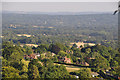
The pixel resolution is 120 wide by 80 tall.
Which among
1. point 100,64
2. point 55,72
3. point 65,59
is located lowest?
point 55,72

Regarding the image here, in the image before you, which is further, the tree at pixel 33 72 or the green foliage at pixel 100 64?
the green foliage at pixel 100 64

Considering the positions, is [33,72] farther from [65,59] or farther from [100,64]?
[100,64]

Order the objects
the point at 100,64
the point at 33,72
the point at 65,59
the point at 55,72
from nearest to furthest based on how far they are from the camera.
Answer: the point at 33,72
the point at 55,72
the point at 100,64
the point at 65,59

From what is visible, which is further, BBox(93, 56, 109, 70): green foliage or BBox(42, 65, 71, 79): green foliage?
BBox(93, 56, 109, 70): green foliage

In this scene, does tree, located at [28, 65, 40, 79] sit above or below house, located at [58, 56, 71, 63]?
below

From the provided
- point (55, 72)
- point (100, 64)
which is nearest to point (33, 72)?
point (55, 72)

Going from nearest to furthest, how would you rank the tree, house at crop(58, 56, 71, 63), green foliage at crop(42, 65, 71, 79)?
the tree → green foliage at crop(42, 65, 71, 79) → house at crop(58, 56, 71, 63)

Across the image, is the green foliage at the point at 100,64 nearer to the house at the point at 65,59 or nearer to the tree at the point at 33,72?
the house at the point at 65,59

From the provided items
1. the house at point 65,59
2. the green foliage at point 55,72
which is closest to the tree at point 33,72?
the green foliage at point 55,72

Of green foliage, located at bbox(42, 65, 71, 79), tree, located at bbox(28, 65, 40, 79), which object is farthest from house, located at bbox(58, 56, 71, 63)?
tree, located at bbox(28, 65, 40, 79)

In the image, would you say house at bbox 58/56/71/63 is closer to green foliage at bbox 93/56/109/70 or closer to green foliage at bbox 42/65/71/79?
green foliage at bbox 93/56/109/70

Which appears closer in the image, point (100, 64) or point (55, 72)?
point (55, 72)
